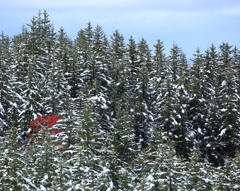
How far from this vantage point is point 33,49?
40281 mm

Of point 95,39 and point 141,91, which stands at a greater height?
point 95,39

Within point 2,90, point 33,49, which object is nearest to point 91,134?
point 2,90

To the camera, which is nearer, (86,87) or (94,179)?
(94,179)

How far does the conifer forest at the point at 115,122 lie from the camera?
1425 centimetres

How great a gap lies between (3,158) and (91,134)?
584cm

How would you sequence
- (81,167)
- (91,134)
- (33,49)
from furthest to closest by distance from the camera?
(33,49) → (91,134) → (81,167)

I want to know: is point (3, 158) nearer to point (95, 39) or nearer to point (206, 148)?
point (206, 148)

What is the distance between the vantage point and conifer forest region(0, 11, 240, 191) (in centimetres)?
1425

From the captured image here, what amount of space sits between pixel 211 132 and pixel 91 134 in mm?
21851

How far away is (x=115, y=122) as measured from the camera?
1738cm

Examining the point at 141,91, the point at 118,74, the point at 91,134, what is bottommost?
the point at 91,134

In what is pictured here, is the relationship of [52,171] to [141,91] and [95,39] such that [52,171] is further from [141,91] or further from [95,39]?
[95,39]

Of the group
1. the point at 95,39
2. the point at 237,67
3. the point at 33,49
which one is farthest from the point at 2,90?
the point at 237,67

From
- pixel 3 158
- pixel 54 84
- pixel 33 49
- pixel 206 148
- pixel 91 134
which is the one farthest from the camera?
pixel 33 49
